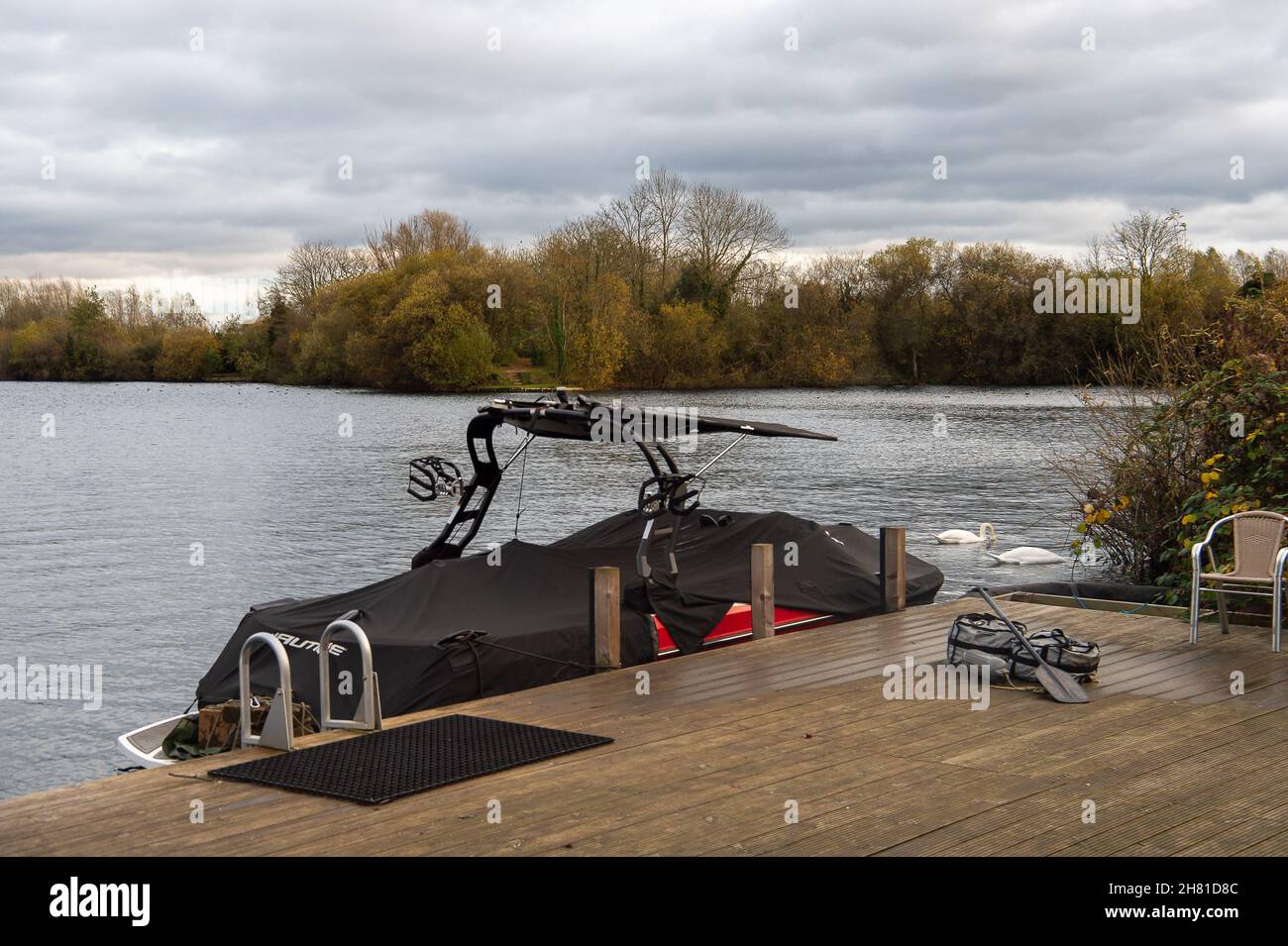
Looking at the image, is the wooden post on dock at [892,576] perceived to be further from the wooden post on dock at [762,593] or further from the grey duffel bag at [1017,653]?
the grey duffel bag at [1017,653]

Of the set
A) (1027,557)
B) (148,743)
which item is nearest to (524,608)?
(148,743)

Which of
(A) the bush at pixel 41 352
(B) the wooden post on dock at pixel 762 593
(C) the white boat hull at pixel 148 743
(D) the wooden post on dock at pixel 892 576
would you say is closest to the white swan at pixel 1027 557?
(D) the wooden post on dock at pixel 892 576

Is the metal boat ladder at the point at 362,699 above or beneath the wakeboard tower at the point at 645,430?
beneath

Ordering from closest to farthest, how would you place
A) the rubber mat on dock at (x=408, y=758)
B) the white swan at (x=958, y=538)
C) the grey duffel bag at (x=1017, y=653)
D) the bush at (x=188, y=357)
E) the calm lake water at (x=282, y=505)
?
1. the rubber mat on dock at (x=408, y=758)
2. the grey duffel bag at (x=1017, y=653)
3. the calm lake water at (x=282, y=505)
4. the white swan at (x=958, y=538)
5. the bush at (x=188, y=357)

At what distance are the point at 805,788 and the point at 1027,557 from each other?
17.2 meters

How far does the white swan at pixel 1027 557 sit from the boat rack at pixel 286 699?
1668cm

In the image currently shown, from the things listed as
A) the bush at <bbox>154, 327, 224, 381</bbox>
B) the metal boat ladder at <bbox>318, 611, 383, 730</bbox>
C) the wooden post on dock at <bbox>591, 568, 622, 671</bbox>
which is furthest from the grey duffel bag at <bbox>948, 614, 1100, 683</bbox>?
the bush at <bbox>154, 327, 224, 381</bbox>

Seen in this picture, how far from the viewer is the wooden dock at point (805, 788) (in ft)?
16.8

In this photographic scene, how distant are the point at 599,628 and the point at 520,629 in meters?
0.91

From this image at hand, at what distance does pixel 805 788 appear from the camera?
5848 millimetres

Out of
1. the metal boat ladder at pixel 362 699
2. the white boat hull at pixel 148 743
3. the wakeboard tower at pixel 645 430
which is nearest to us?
the metal boat ladder at pixel 362 699

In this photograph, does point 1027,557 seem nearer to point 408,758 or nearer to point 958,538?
point 958,538

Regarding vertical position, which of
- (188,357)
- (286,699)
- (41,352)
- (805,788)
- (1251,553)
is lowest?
(805,788)

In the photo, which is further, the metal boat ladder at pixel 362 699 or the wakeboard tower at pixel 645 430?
the wakeboard tower at pixel 645 430
